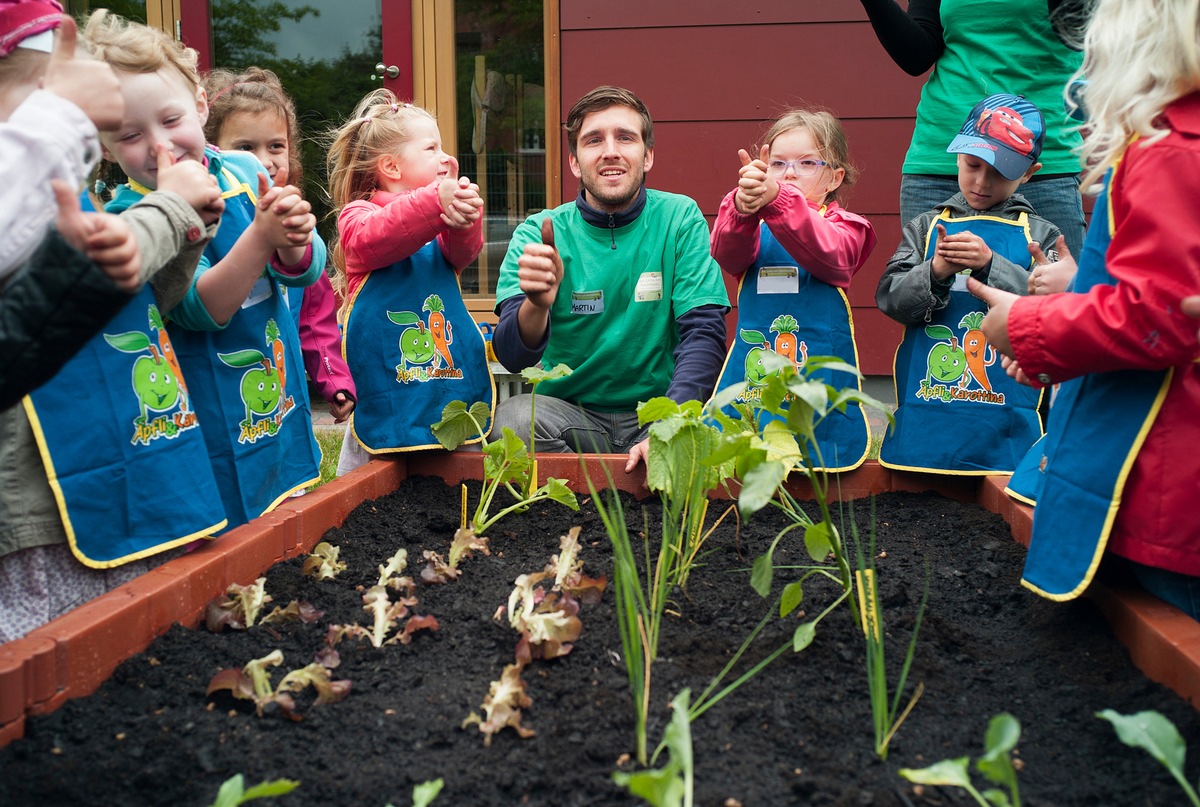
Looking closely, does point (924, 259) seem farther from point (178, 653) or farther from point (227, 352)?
point (178, 653)

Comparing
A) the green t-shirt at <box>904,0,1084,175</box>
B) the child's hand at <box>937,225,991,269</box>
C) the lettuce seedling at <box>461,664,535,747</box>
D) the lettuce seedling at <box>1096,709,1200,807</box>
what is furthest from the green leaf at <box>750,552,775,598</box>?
the green t-shirt at <box>904,0,1084,175</box>

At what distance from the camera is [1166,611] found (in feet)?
5.13

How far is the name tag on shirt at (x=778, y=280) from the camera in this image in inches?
111

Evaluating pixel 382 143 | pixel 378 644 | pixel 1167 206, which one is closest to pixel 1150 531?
pixel 1167 206

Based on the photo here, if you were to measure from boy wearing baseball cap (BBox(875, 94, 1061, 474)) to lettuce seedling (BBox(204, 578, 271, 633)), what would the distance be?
5.51ft

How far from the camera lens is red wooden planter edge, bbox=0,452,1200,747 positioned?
1.34 metres

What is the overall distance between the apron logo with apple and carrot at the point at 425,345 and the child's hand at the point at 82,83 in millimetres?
1468

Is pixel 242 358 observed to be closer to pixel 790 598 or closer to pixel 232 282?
pixel 232 282

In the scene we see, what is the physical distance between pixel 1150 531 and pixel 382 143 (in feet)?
7.92

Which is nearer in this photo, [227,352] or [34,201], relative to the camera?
[34,201]

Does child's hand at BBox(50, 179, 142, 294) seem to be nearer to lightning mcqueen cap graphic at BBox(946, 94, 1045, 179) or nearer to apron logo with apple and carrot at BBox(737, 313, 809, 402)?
apron logo with apple and carrot at BBox(737, 313, 809, 402)

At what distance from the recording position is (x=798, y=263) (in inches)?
110

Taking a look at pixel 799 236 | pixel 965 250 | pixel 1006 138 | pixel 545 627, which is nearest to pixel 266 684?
→ pixel 545 627

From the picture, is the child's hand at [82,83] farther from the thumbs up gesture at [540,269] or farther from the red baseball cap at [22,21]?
the thumbs up gesture at [540,269]
